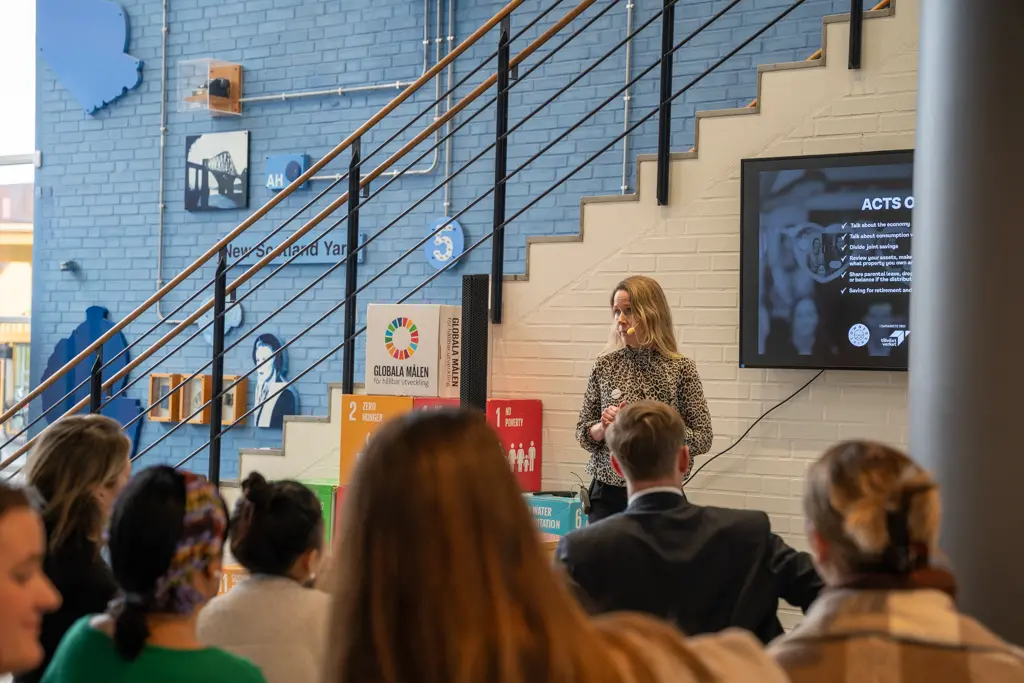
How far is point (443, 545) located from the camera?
37.1 inches

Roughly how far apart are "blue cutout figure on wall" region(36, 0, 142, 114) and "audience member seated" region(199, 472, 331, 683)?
6.57 meters

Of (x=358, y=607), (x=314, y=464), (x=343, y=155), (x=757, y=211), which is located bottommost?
(x=314, y=464)

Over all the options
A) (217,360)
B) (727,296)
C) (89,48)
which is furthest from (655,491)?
(89,48)

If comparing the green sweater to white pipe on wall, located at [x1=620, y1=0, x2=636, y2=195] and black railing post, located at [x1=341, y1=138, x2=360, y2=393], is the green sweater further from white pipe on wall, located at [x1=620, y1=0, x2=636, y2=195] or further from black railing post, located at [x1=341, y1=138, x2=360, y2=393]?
white pipe on wall, located at [x1=620, y1=0, x2=636, y2=195]

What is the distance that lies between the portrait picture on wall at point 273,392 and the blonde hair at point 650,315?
368cm

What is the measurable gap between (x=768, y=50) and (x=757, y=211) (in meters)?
1.82

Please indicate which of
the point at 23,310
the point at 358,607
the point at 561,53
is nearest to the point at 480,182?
the point at 561,53

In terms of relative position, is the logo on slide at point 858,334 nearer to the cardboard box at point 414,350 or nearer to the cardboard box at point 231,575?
the cardboard box at point 414,350

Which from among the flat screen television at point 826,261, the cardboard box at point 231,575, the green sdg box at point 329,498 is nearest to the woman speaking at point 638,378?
the flat screen television at point 826,261

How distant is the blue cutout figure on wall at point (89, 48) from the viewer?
307 inches

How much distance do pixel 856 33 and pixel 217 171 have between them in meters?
4.54

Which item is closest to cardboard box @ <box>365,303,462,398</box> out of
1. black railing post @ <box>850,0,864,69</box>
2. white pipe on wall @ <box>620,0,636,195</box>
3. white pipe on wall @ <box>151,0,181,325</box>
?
black railing post @ <box>850,0,864,69</box>

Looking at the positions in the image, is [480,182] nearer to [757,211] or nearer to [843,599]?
[757,211]

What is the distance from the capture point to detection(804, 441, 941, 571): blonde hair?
1.43m
